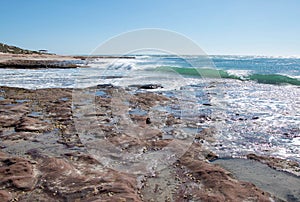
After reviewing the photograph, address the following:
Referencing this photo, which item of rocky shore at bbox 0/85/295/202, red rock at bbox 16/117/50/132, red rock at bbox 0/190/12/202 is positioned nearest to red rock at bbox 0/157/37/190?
rocky shore at bbox 0/85/295/202

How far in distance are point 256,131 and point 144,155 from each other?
621cm

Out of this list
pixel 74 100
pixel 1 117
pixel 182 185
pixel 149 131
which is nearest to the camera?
pixel 182 185

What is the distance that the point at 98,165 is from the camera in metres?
8.41

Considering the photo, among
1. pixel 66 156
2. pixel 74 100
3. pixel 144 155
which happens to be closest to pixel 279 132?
pixel 144 155

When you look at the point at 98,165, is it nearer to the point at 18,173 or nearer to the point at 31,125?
the point at 18,173

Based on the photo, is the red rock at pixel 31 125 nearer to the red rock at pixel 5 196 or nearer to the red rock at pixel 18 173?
the red rock at pixel 18 173

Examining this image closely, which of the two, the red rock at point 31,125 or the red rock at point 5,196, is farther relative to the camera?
the red rock at point 31,125

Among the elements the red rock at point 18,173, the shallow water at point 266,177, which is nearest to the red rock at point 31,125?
the red rock at point 18,173

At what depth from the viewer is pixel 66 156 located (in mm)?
9039

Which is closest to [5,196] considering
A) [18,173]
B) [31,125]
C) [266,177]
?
[18,173]

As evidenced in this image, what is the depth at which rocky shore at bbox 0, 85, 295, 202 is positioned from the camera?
6.67 m

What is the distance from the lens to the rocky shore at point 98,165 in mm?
6672

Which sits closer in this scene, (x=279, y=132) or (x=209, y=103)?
(x=279, y=132)

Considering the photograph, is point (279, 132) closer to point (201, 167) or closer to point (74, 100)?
point (201, 167)
